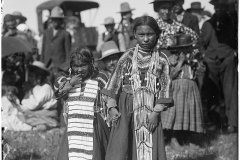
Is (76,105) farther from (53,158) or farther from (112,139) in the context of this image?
(53,158)

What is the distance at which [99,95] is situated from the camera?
16.9ft

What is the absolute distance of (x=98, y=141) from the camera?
16.5 ft

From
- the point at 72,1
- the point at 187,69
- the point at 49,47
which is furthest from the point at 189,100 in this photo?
the point at 72,1

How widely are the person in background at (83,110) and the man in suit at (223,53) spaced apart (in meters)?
3.48

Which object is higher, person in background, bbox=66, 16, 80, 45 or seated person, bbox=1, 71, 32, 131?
person in background, bbox=66, 16, 80, 45

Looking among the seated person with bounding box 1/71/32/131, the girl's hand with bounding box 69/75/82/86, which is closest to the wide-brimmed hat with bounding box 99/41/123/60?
the girl's hand with bounding box 69/75/82/86

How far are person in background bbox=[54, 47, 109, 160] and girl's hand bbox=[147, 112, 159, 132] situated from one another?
1.90 ft

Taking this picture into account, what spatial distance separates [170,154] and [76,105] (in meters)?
2.08

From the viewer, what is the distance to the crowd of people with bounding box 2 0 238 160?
4.82 meters

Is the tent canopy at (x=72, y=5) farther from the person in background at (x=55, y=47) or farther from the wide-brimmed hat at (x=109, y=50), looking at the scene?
the wide-brimmed hat at (x=109, y=50)

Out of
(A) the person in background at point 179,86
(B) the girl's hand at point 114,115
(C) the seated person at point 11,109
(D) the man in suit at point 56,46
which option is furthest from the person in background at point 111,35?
(B) the girl's hand at point 114,115

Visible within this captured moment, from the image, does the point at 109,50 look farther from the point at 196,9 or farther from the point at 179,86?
the point at 196,9

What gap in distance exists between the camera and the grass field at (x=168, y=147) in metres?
6.56

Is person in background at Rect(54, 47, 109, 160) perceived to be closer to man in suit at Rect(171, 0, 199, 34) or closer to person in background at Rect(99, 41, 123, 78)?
person in background at Rect(99, 41, 123, 78)
